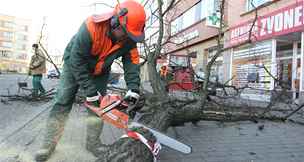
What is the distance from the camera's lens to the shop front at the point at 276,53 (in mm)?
10156

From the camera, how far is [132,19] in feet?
7.74

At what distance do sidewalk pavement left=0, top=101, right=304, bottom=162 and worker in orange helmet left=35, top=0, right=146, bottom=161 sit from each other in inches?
9.6

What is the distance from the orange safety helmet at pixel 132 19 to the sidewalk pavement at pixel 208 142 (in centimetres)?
136

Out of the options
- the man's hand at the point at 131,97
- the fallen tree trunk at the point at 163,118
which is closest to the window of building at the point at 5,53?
the fallen tree trunk at the point at 163,118

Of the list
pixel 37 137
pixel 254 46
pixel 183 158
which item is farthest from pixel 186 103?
pixel 254 46

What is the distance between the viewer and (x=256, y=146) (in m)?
3.68

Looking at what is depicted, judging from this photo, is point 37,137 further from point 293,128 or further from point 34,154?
point 293,128

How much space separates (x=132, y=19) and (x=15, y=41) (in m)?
95.1

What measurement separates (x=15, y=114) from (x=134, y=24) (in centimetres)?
370

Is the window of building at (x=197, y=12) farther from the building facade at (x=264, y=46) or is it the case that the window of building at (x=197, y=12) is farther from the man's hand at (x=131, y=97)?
the man's hand at (x=131, y=97)

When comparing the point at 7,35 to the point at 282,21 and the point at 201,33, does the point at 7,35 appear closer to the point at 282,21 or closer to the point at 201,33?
the point at 201,33

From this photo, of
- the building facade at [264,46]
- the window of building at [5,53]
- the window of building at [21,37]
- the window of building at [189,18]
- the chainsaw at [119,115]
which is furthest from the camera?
the window of building at [21,37]

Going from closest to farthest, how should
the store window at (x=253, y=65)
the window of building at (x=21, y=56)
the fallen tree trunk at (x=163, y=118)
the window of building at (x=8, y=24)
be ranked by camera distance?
the fallen tree trunk at (x=163, y=118), the store window at (x=253, y=65), the window of building at (x=8, y=24), the window of building at (x=21, y=56)

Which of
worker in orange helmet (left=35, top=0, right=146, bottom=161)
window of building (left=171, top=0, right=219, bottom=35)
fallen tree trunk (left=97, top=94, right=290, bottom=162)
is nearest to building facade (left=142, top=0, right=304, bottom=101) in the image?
window of building (left=171, top=0, right=219, bottom=35)
